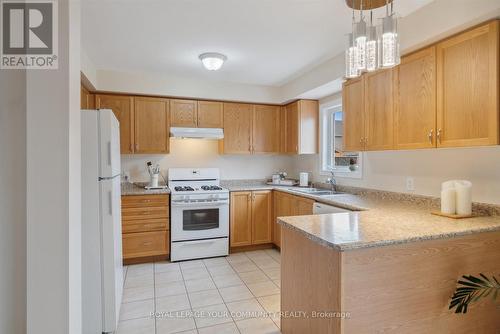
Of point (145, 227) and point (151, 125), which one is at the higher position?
point (151, 125)

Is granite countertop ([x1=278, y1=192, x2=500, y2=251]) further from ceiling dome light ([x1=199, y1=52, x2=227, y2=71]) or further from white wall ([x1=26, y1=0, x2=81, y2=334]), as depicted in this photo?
ceiling dome light ([x1=199, y1=52, x2=227, y2=71])

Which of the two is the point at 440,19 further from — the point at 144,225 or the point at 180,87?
the point at 144,225

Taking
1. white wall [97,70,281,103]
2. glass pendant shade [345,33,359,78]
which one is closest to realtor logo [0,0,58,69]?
glass pendant shade [345,33,359,78]

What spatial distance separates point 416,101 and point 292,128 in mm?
2159

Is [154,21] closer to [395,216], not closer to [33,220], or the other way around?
[33,220]

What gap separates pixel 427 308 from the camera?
62.2 inches

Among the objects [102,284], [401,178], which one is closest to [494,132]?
[401,178]

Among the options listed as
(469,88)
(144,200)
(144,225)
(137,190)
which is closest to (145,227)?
(144,225)

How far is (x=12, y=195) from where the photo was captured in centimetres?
127

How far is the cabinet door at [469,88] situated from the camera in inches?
66.3

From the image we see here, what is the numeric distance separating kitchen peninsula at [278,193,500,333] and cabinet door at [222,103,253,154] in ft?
7.97

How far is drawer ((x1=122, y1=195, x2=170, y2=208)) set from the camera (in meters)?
3.36

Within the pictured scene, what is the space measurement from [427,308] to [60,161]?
6.61ft

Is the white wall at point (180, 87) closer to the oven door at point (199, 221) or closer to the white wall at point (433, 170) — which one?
the oven door at point (199, 221)
